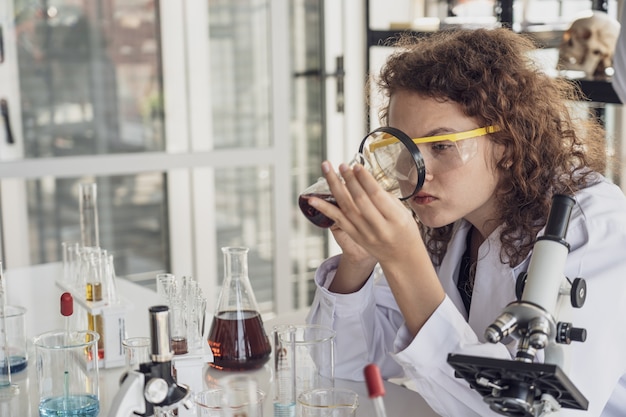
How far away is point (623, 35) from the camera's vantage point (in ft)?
7.30

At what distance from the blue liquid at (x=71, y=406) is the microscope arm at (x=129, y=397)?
34cm

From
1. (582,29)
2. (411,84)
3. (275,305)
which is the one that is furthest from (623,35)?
(275,305)

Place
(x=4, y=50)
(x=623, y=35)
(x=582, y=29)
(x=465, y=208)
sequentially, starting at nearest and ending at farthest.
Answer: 1. (x=465, y=208)
2. (x=623, y=35)
3. (x=582, y=29)
4. (x=4, y=50)

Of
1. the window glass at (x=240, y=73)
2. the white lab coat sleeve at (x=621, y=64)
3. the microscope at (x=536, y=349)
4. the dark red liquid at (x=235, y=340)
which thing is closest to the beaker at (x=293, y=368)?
the dark red liquid at (x=235, y=340)

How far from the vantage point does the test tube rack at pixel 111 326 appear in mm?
1467

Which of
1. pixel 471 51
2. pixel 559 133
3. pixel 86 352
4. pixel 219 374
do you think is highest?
pixel 471 51

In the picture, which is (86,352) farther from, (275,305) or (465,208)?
(275,305)

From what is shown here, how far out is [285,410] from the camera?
1170 mm

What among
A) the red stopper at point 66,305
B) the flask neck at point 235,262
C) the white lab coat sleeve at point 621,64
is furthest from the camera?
the white lab coat sleeve at point 621,64

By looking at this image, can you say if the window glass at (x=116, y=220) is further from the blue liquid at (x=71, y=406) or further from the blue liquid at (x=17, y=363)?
the blue liquid at (x=71, y=406)

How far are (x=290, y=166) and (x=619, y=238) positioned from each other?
8.26 feet

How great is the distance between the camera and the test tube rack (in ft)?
4.81

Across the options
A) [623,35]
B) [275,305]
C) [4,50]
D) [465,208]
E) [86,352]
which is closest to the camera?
[86,352]

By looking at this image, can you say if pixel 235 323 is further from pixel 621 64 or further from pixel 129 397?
pixel 621 64
